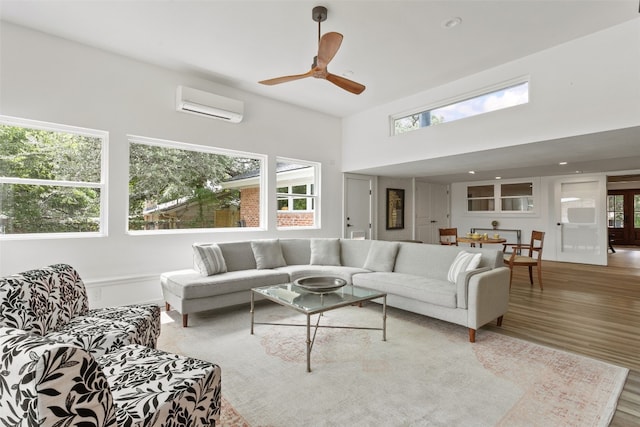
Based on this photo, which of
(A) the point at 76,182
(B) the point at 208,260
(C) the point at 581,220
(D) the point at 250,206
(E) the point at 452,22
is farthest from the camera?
(C) the point at 581,220

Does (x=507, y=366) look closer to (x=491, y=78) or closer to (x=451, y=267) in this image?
(x=451, y=267)

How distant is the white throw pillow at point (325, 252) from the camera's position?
4.73 m

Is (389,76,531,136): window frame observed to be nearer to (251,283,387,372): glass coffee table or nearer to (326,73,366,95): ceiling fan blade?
(326,73,366,95): ceiling fan blade

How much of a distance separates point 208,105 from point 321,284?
9.73 ft

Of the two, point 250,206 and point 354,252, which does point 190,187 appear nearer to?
point 250,206

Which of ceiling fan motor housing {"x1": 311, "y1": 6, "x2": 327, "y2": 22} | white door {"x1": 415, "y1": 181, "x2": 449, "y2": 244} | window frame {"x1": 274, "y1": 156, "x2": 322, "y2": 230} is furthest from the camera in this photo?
white door {"x1": 415, "y1": 181, "x2": 449, "y2": 244}

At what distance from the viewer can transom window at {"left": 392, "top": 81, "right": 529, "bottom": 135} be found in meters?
4.00

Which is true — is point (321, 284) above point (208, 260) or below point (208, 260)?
below

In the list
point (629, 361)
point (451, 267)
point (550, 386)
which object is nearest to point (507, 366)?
point (550, 386)

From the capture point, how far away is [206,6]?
293 centimetres

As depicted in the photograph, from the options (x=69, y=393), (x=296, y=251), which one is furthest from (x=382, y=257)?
(x=69, y=393)

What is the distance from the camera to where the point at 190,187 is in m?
4.63

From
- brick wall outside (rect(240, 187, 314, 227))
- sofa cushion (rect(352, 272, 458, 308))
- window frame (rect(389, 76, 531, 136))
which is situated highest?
window frame (rect(389, 76, 531, 136))

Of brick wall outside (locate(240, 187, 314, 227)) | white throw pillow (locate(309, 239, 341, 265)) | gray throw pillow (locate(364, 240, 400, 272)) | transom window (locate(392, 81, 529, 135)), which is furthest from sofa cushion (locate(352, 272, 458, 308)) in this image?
transom window (locate(392, 81, 529, 135))
